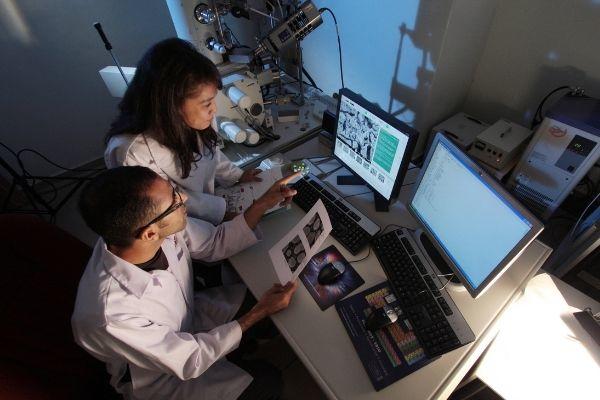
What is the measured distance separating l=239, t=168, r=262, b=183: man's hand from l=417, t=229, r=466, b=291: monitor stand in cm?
Answer: 74

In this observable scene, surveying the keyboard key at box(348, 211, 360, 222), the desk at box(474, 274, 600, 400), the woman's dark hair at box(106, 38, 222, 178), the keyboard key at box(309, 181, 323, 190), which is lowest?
the desk at box(474, 274, 600, 400)

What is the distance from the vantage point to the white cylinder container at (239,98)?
146 cm

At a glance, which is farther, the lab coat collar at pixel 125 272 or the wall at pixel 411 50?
the wall at pixel 411 50

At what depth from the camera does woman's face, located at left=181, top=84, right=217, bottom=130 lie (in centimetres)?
105

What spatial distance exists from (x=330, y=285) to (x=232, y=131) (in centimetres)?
91

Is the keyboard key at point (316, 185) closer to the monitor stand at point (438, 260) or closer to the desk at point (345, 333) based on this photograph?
the desk at point (345, 333)

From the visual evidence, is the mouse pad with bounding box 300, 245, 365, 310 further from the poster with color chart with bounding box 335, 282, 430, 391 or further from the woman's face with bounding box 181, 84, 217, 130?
the woman's face with bounding box 181, 84, 217, 130

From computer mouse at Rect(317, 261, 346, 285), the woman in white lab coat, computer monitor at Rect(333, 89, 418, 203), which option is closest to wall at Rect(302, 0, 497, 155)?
computer monitor at Rect(333, 89, 418, 203)

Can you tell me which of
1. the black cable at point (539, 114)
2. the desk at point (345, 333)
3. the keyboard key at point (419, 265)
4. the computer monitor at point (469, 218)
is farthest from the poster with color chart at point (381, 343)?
the black cable at point (539, 114)

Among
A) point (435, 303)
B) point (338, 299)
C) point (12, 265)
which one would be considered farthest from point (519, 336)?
point (12, 265)

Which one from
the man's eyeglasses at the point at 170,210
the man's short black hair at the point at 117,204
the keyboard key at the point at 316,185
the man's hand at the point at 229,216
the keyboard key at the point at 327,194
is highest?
the man's short black hair at the point at 117,204

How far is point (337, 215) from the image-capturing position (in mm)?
1196

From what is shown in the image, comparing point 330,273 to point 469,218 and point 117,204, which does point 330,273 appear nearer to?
point 469,218

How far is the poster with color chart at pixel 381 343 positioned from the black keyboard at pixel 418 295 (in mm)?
29
